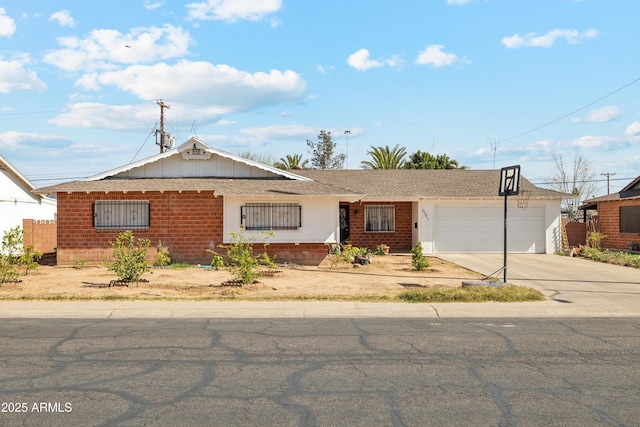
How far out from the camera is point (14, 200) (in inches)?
1033

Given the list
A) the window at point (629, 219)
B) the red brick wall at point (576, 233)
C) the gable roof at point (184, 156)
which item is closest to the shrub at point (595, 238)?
the window at point (629, 219)

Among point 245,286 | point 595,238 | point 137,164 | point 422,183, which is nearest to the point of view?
point 245,286

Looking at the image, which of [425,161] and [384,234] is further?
[425,161]

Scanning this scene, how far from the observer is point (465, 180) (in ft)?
91.1

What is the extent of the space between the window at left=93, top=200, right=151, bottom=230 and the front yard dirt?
198 cm

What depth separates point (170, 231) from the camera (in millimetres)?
20109

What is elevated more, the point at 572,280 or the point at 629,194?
the point at 629,194

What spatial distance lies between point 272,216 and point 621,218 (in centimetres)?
1730

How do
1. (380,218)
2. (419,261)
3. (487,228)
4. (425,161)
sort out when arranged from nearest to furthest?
Answer: (419,261) → (487,228) → (380,218) → (425,161)

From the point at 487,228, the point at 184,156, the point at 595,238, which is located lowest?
the point at 595,238

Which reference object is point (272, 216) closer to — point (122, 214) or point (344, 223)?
point (122, 214)

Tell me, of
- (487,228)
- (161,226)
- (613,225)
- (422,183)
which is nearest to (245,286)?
(161,226)

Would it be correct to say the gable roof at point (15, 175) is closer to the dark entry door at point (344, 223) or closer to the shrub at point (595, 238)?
the dark entry door at point (344, 223)

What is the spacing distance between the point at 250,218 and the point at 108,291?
7.65 m
